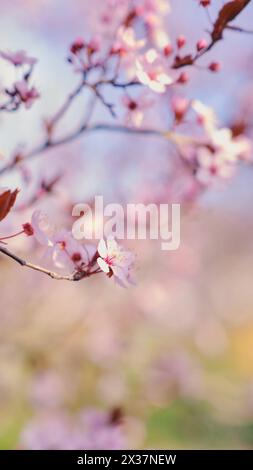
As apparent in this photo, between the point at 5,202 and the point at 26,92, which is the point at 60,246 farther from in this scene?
the point at 26,92

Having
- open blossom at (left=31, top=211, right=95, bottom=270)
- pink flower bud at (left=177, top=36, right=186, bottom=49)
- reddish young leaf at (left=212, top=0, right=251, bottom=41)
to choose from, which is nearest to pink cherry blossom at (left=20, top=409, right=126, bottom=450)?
open blossom at (left=31, top=211, right=95, bottom=270)

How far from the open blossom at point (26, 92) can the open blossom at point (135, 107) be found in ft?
1.24

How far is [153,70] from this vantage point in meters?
1.99

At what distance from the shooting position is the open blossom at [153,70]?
1959mm

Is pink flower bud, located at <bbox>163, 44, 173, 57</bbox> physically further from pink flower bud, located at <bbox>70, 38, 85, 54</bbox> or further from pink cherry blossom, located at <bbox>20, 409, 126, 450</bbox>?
pink cherry blossom, located at <bbox>20, 409, 126, 450</bbox>

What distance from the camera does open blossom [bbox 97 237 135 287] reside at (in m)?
1.55

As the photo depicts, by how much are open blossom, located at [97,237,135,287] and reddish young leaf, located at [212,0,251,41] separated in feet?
2.09

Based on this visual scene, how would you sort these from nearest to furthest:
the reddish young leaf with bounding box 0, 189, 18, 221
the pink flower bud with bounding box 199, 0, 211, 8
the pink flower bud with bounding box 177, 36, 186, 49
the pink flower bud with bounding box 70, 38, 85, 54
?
the reddish young leaf with bounding box 0, 189, 18, 221 → the pink flower bud with bounding box 199, 0, 211, 8 → the pink flower bud with bounding box 177, 36, 186, 49 → the pink flower bud with bounding box 70, 38, 85, 54

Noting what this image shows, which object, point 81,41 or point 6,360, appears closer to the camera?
point 81,41

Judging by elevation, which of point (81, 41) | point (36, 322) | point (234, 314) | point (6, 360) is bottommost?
point (6, 360)
